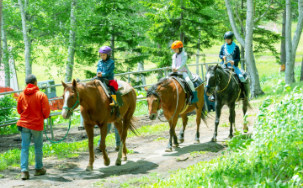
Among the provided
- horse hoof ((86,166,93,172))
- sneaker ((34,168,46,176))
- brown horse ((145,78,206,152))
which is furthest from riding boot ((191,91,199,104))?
sneaker ((34,168,46,176))

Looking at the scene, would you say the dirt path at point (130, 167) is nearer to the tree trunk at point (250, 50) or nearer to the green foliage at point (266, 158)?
the green foliage at point (266, 158)

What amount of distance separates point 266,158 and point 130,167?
12.1 ft

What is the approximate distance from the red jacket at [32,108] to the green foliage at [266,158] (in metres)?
Answer: 3.11

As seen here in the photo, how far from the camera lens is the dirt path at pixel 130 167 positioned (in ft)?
Result: 23.6

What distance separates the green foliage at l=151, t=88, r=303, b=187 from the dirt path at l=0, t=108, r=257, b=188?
1.63 m

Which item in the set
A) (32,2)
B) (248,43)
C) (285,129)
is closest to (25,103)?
(285,129)

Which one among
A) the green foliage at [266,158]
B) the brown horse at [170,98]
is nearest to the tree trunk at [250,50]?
the brown horse at [170,98]

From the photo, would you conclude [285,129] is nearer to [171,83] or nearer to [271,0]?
[171,83]

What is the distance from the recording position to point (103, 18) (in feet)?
66.5

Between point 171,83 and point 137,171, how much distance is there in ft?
9.20

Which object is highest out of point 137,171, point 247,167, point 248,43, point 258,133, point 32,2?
point 32,2

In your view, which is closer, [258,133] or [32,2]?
[258,133]

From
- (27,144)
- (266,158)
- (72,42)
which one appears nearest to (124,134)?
(27,144)

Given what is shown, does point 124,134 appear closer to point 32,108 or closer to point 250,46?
point 32,108
